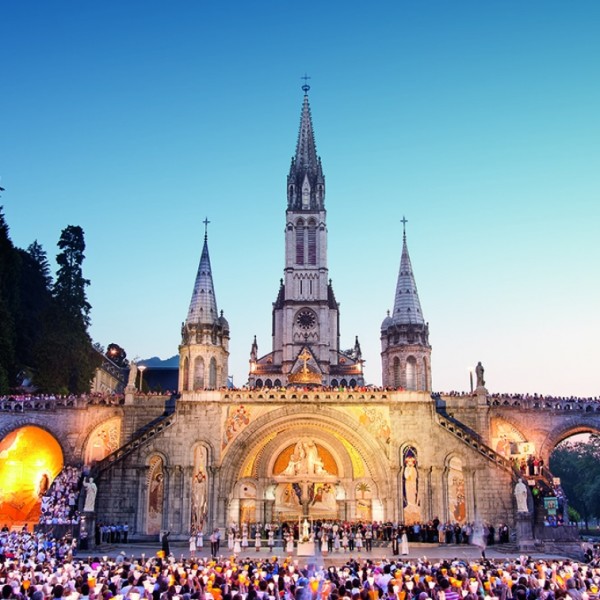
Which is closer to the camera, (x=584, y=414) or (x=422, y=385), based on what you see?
(x=584, y=414)

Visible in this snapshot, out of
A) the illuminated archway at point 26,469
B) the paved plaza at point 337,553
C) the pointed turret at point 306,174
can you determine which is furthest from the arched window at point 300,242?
the paved plaza at point 337,553

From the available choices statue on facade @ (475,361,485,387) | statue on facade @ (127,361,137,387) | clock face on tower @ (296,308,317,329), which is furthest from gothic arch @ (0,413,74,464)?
clock face on tower @ (296,308,317,329)

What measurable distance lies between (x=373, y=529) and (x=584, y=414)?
16958 millimetres

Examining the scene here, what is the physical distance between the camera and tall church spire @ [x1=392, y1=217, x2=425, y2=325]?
55031mm

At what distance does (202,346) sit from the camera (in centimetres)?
5253

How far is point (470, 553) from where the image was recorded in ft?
118

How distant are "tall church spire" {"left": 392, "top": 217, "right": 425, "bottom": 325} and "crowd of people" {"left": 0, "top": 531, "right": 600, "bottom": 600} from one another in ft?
113

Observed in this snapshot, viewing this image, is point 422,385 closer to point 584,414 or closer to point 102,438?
point 584,414

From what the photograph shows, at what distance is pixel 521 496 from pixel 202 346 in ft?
80.2

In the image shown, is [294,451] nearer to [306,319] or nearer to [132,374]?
[132,374]

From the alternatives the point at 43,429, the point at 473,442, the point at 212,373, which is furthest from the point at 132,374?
the point at 473,442

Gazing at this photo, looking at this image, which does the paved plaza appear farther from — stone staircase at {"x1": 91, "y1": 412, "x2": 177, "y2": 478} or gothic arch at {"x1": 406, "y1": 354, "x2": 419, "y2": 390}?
gothic arch at {"x1": 406, "y1": 354, "x2": 419, "y2": 390}

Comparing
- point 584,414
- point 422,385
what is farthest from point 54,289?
point 584,414

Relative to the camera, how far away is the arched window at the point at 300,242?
86.9 m
